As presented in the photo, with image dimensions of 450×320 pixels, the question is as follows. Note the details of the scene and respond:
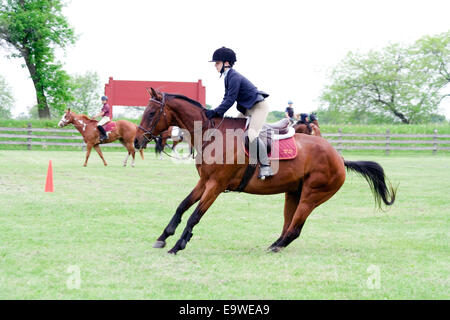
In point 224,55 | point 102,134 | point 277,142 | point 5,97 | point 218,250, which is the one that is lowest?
point 218,250

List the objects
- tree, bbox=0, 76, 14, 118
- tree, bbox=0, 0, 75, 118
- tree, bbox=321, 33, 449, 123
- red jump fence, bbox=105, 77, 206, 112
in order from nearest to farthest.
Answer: tree, bbox=0, 0, 75, 118, red jump fence, bbox=105, 77, 206, 112, tree, bbox=321, 33, 449, 123, tree, bbox=0, 76, 14, 118

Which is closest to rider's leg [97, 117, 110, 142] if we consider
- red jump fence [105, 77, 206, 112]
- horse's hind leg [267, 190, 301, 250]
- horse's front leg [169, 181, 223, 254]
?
horse's hind leg [267, 190, 301, 250]

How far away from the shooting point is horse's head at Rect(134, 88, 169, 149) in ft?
23.8

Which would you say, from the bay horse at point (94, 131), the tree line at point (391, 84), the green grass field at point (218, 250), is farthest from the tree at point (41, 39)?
the green grass field at point (218, 250)

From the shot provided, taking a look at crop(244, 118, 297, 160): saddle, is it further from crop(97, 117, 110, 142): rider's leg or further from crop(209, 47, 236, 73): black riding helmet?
crop(97, 117, 110, 142): rider's leg

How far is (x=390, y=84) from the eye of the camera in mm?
56844

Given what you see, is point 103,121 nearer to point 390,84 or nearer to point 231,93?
point 231,93

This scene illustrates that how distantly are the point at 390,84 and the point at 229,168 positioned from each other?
53.7 m

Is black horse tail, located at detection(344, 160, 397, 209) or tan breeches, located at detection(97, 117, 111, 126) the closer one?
black horse tail, located at detection(344, 160, 397, 209)

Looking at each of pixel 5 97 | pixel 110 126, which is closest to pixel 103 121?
pixel 110 126

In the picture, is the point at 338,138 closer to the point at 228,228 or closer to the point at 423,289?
the point at 228,228

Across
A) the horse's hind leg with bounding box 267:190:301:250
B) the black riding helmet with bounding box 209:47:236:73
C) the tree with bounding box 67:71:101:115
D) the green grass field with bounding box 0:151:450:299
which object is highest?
the tree with bounding box 67:71:101:115

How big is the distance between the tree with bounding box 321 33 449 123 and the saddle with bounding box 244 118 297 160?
51953 millimetres

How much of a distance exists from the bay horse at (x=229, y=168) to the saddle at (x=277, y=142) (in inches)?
3.4
